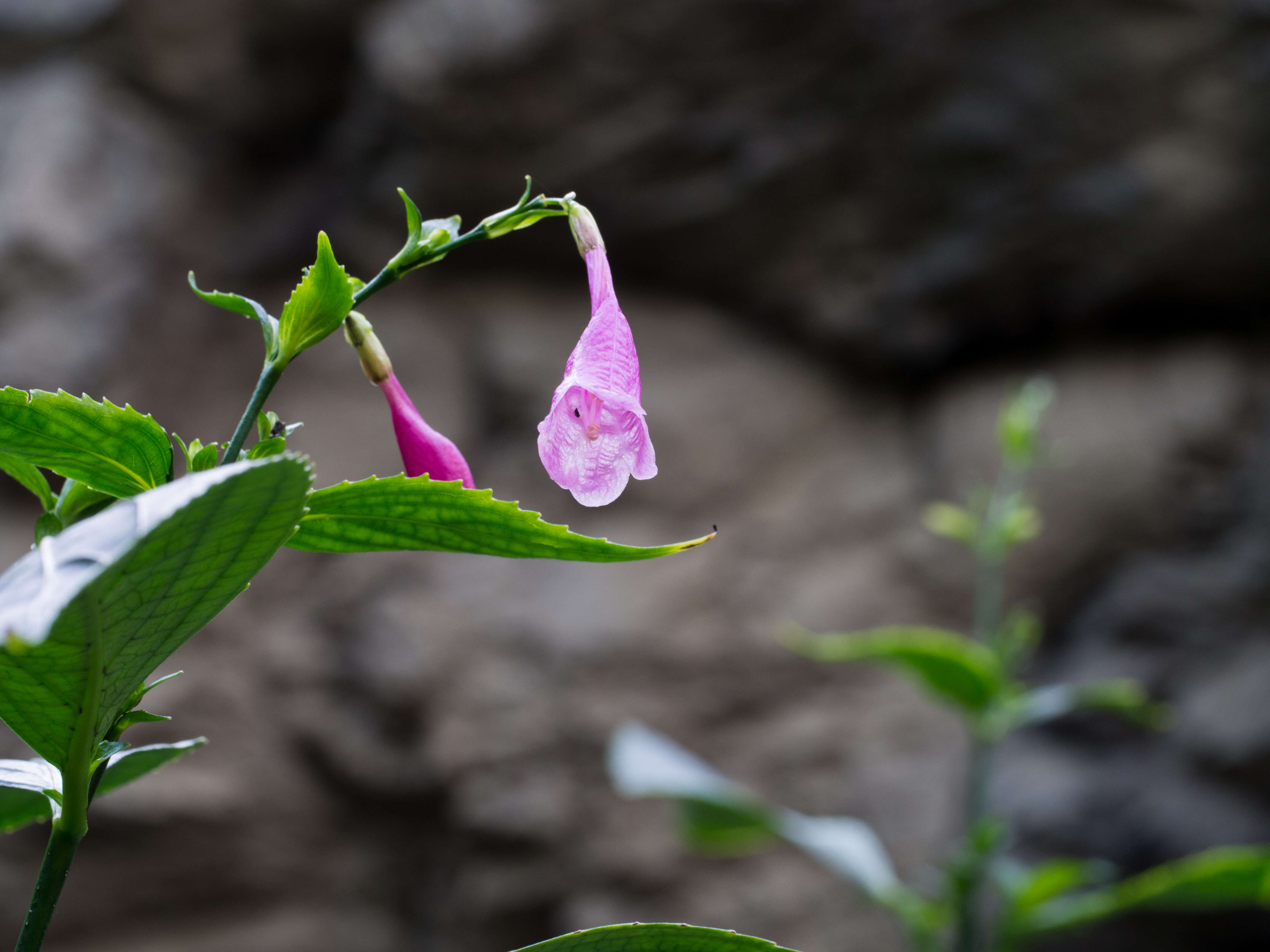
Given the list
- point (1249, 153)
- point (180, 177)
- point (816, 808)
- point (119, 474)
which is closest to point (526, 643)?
point (816, 808)

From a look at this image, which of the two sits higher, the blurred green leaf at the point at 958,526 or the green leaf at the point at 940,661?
the blurred green leaf at the point at 958,526

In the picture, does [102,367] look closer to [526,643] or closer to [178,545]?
[526,643]

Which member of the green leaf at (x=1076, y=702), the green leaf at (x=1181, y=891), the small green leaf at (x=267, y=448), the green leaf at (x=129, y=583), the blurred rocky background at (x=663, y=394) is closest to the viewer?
the green leaf at (x=129, y=583)

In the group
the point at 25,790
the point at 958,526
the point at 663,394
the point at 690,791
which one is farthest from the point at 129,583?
the point at 663,394

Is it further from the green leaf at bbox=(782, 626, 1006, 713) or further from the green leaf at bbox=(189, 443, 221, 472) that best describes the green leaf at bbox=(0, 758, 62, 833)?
the green leaf at bbox=(782, 626, 1006, 713)

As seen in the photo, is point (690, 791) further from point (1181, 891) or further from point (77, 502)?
point (77, 502)

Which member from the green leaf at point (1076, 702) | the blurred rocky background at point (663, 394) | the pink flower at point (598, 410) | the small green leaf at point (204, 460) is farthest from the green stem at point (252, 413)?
the blurred rocky background at point (663, 394)

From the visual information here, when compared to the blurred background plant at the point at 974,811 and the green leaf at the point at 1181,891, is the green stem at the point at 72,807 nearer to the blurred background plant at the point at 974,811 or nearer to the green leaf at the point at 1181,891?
the blurred background plant at the point at 974,811
